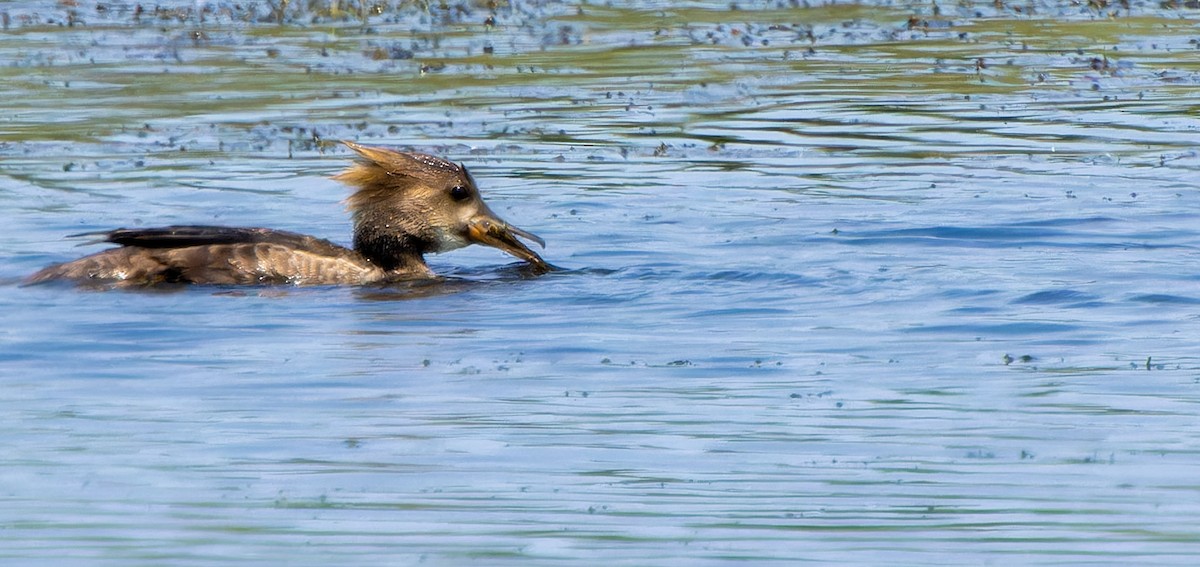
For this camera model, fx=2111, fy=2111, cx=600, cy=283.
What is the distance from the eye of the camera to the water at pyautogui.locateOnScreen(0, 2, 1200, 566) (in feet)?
20.3

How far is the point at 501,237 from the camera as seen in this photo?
37.0ft

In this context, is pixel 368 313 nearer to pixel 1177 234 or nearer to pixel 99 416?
pixel 99 416

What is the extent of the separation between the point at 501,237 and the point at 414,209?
49cm

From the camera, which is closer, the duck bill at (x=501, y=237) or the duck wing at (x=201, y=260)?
the duck wing at (x=201, y=260)

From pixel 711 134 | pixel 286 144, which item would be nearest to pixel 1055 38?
pixel 711 134

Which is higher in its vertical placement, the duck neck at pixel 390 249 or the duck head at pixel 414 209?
the duck head at pixel 414 209

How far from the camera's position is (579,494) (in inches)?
254

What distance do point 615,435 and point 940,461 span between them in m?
1.13

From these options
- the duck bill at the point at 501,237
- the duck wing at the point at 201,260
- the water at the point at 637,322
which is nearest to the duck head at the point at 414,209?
the duck bill at the point at 501,237

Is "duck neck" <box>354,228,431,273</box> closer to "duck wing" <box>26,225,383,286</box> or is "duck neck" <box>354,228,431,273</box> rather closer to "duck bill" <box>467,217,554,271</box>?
"duck bill" <box>467,217,554,271</box>

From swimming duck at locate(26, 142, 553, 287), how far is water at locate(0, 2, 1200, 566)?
226mm

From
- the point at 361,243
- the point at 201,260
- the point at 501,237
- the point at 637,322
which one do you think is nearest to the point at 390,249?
the point at 361,243

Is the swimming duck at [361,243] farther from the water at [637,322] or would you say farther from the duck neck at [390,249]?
the water at [637,322]

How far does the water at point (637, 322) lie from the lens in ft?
20.3
